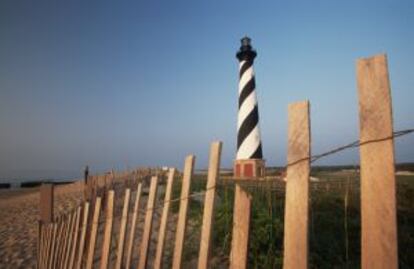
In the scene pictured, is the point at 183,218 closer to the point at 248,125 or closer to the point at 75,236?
the point at 75,236

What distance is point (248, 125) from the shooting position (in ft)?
67.7

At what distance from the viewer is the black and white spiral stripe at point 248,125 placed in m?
20.7

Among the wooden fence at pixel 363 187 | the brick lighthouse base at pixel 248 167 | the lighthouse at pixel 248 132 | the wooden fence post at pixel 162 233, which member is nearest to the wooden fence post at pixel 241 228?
the wooden fence at pixel 363 187

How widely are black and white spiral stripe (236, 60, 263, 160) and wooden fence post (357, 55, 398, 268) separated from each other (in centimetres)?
1976

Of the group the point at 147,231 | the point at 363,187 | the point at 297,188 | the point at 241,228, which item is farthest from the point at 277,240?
A: the point at 363,187

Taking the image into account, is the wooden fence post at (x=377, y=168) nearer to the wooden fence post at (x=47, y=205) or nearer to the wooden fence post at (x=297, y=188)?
the wooden fence post at (x=297, y=188)

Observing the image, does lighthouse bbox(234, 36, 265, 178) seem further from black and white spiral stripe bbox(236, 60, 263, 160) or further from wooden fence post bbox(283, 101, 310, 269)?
wooden fence post bbox(283, 101, 310, 269)

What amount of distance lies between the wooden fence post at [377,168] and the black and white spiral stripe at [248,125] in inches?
778

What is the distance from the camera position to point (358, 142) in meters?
1.02

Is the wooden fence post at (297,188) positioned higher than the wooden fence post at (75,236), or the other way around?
the wooden fence post at (297,188)

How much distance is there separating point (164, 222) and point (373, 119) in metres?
1.50

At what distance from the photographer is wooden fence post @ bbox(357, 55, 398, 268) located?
92cm

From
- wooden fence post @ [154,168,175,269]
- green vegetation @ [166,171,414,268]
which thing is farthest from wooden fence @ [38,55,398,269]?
green vegetation @ [166,171,414,268]

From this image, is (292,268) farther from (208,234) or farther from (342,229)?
(342,229)
